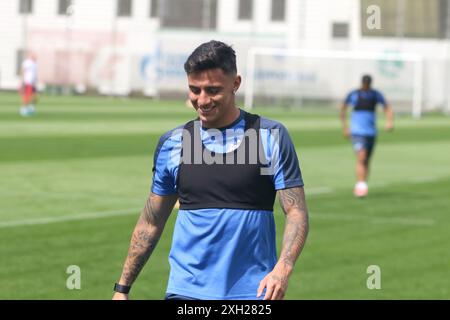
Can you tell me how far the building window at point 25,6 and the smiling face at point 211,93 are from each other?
7407cm

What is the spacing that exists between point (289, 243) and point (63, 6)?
246 ft

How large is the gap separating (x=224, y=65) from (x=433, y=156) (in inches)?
1070

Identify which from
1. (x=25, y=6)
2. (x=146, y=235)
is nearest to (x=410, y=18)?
(x=25, y=6)

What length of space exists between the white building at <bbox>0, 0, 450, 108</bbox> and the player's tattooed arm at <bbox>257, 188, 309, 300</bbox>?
196ft

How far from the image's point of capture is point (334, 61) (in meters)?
63.7

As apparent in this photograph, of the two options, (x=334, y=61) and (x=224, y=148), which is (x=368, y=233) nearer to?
(x=224, y=148)

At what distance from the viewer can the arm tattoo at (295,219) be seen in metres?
6.18

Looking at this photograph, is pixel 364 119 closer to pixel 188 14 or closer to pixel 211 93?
pixel 211 93

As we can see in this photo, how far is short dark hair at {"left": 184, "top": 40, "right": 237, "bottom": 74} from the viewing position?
616 centimetres

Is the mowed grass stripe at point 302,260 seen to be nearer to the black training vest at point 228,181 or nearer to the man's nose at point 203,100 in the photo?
the black training vest at point 228,181

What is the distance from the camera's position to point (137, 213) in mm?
17844

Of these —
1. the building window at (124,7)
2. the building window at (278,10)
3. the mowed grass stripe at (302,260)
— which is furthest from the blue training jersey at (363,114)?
the building window at (124,7)

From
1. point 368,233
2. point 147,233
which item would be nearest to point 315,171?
point 368,233

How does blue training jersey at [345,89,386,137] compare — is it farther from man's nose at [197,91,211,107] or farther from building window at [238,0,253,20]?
building window at [238,0,253,20]
